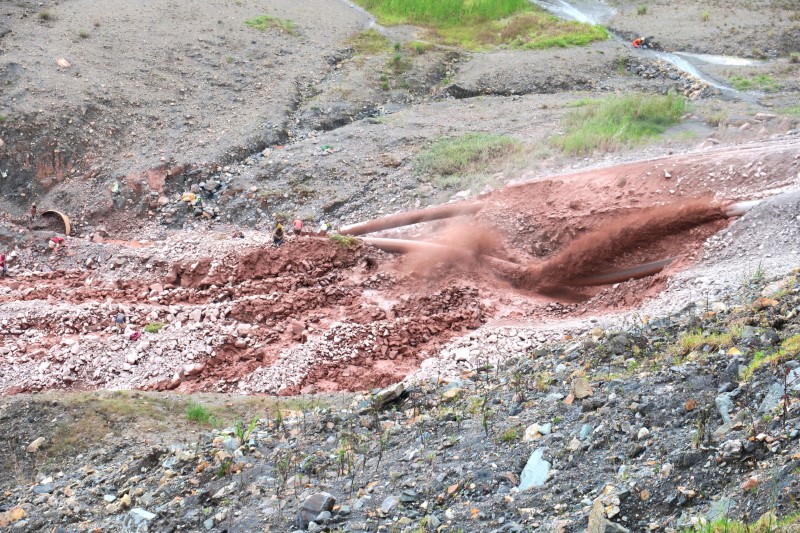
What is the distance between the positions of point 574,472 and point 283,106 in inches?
599

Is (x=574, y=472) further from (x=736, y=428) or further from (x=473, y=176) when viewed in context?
(x=473, y=176)

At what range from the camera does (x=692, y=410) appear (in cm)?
629

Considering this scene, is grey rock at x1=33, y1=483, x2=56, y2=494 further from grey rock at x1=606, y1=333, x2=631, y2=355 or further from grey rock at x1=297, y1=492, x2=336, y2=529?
grey rock at x1=606, y1=333, x2=631, y2=355

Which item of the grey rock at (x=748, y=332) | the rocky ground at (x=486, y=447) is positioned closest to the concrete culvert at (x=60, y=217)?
the rocky ground at (x=486, y=447)

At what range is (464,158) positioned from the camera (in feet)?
52.9

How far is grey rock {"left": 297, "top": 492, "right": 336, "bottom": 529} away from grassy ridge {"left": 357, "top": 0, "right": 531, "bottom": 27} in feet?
72.8

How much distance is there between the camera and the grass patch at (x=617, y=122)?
49.4ft

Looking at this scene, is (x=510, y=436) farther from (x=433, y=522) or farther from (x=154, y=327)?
(x=154, y=327)

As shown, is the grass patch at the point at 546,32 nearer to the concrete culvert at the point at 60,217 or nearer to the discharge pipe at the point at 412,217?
the discharge pipe at the point at 412,217

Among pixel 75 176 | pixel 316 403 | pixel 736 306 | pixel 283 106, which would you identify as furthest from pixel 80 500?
pixel 283 106

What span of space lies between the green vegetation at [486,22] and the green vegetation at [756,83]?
5.03 meters

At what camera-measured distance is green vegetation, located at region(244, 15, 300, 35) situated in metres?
23.5

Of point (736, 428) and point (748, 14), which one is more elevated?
point (748, 14)

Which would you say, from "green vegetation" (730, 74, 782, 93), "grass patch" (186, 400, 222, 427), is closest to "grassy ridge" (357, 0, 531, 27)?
"green vegetation" (730, 74, 782, 93)
